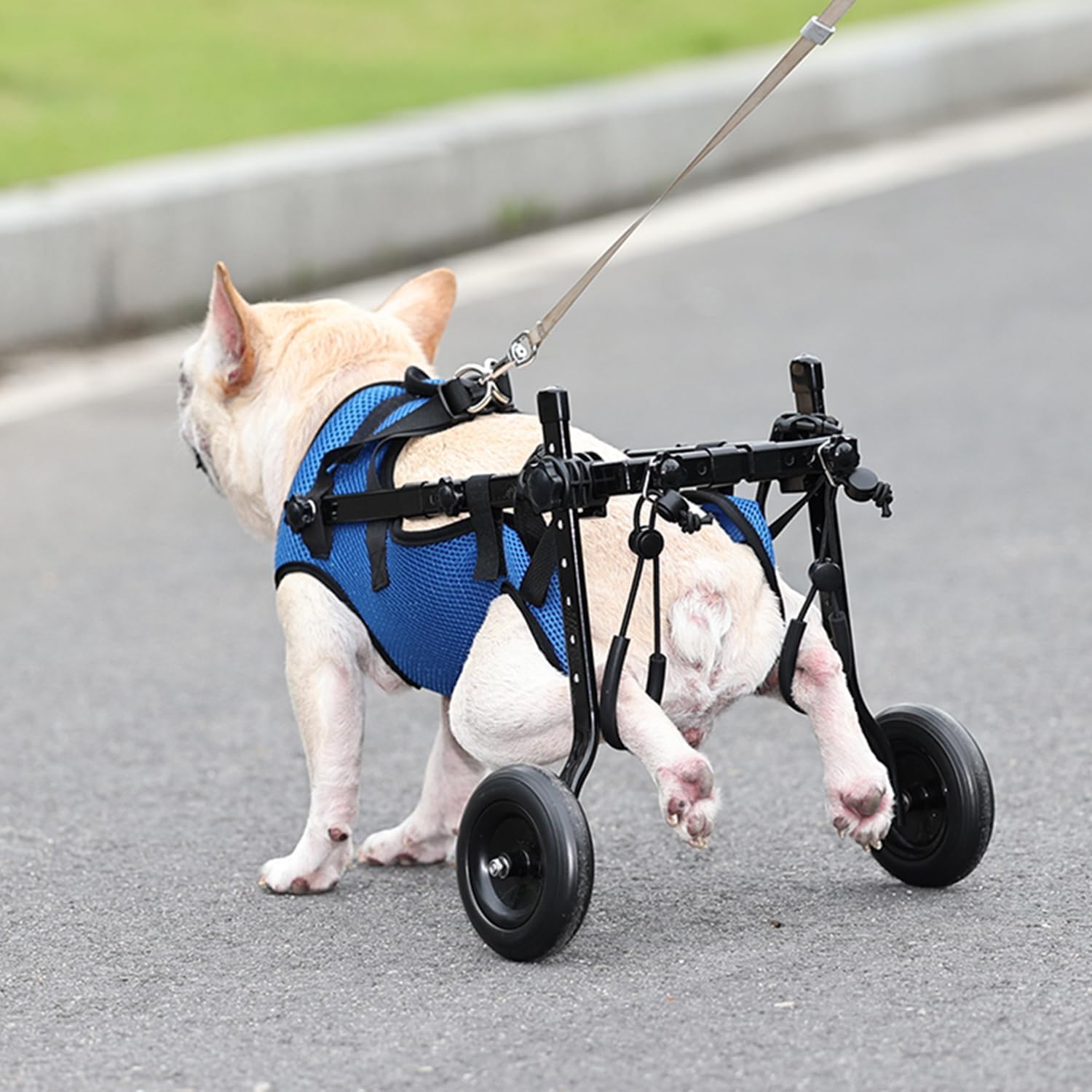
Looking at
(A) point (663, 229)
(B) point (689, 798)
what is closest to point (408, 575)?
(B) point (689, 798)

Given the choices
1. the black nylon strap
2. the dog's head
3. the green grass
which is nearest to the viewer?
the black nylon strap

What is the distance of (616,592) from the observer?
362 centimetres

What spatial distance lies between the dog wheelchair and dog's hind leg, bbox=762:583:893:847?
0.14 feet

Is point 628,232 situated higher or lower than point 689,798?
higher

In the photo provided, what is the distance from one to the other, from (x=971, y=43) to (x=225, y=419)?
1063cm

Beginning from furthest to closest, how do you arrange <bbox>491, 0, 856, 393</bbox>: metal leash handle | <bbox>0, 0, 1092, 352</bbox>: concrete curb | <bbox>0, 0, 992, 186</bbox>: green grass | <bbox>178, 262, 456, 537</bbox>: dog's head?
<bbox>0, 0, 992, 186</bbox>: green grass → <bbox>0, 0, 1092, 352</bbox>: concrete curb → <bbox>178, 262, 456, 537</bbox>: dog's head → <bbox>491, 0, 856, 393</bbox>: metal leash handle

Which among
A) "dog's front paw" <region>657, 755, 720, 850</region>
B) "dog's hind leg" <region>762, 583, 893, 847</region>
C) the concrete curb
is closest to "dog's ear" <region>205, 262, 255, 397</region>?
"dog's hind leg" <region>762, 583, 893, 847</region>

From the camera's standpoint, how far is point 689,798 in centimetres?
339

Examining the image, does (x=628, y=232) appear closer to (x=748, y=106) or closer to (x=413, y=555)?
(x=748, y=106)

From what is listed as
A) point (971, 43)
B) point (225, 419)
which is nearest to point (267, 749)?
point (225, 419)

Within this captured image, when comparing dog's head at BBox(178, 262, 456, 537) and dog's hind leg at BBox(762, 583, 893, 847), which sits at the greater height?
dog's head at BBox(178, 262, 456, 537)

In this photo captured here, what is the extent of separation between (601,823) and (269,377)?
1163 mm

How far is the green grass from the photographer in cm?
1161

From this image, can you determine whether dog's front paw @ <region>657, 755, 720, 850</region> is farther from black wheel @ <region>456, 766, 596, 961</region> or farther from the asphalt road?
the asphalt road
